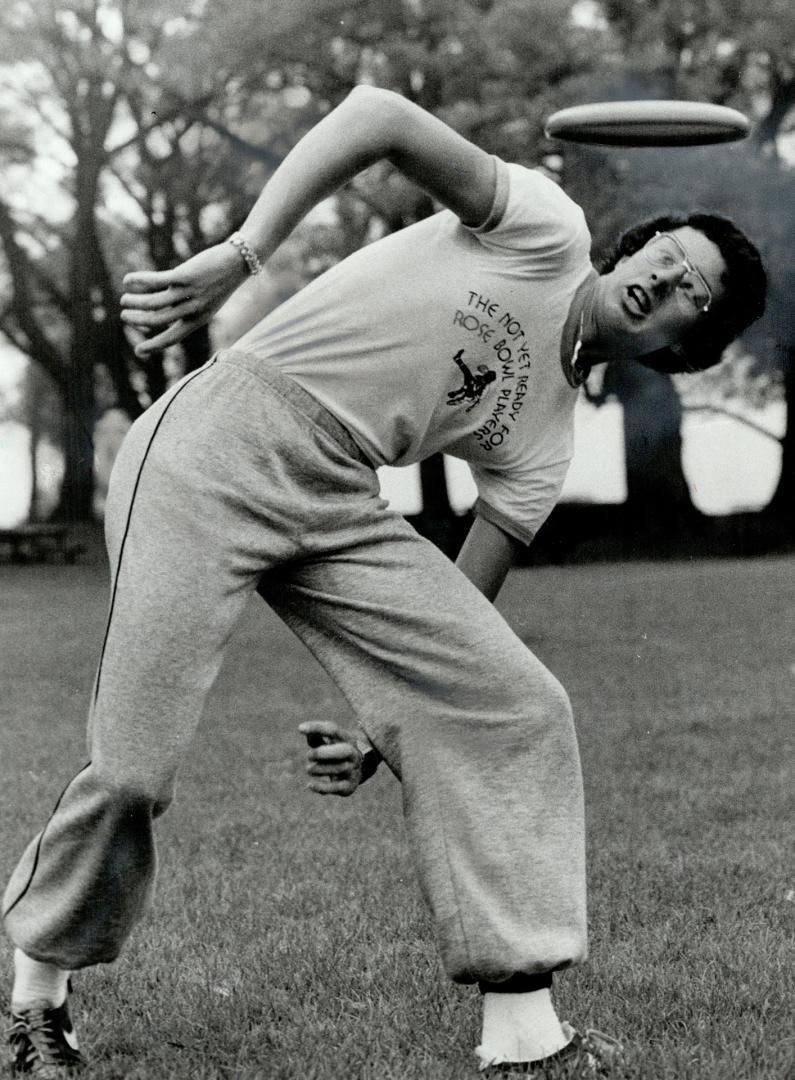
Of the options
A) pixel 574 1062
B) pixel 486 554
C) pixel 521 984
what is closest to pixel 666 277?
pixel 486 554

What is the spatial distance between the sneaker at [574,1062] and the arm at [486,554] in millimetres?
787

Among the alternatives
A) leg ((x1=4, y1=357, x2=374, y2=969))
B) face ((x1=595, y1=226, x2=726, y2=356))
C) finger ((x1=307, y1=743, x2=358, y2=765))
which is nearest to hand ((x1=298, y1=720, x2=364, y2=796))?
finger ((x1=307, y1=743, x2=358, y2=765))

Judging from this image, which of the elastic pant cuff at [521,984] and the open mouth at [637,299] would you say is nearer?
the elastic pant cuff at [521,984]

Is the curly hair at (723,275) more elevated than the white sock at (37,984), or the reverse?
the curly hair at (723,275)

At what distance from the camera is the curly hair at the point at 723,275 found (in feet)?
8.62

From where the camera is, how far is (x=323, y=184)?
90.7 inches

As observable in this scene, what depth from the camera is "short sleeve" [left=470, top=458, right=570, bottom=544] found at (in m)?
2.68

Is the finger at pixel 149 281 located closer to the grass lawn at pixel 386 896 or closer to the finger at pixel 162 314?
the finger at pixel 162 314

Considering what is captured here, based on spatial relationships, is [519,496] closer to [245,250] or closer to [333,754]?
[333,754]

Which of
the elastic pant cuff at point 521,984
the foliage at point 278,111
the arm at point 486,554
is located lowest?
the elastic pant cuff at point 521,984

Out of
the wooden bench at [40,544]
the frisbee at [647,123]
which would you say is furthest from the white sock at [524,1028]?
the wooden bench at [40,544]

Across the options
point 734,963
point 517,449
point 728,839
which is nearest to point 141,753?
point 517,449

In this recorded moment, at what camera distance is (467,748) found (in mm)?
2432

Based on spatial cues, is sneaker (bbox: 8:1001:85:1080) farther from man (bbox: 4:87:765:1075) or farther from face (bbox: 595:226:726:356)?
face (bbox: 595:226:726:356)
